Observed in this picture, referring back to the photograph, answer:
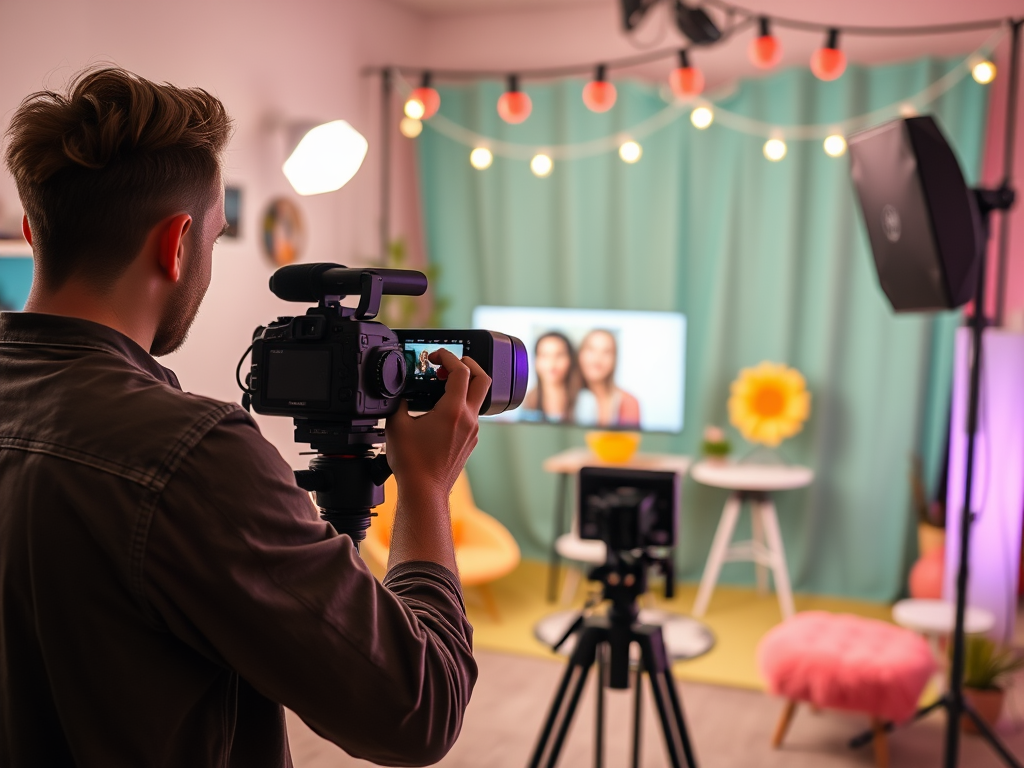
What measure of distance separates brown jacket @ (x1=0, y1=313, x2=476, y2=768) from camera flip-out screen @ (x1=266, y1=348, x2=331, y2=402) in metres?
0.23

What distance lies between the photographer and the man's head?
0.73 meters

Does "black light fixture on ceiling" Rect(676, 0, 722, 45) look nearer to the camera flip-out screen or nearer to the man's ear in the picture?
the camera flip-out screen

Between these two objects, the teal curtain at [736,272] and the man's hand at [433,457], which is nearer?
the man's hand at [433,457]

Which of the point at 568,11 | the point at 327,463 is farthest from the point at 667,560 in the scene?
the point at 568,11

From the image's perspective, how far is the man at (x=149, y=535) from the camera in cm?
66

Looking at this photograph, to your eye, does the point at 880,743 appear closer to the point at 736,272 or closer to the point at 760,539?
the point at 760,539

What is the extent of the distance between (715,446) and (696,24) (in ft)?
5.50

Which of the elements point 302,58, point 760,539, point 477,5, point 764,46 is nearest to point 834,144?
point 764,46

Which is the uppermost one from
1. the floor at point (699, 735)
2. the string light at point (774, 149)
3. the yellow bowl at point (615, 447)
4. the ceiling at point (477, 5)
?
the ceiling at point (477, 5)

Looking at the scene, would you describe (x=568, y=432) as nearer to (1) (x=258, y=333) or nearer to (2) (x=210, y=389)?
(2) (x=210, y=389)

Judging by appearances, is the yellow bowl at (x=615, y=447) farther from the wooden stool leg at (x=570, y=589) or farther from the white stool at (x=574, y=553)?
the wooden stool leg at (x=570, y=589)

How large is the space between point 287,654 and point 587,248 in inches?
152

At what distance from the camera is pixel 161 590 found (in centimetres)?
66

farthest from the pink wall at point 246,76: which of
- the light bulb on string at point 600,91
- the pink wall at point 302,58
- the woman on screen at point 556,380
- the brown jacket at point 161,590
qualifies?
the brown jacket at point 161,590
